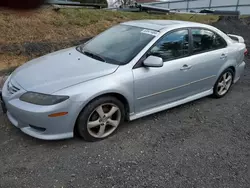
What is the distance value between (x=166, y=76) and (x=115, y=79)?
0.81m

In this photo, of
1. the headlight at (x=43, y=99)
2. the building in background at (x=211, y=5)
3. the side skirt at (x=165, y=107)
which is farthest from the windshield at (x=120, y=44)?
the building in background at (x=211, y=5)

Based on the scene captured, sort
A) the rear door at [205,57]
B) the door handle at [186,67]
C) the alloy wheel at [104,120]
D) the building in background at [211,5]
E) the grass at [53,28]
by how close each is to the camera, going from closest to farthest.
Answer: the alloy wheel at [104,120] < the door handle at [186,67] < the rear door at [205,57] < the grass at [53,28] < the building in background at [211,5]

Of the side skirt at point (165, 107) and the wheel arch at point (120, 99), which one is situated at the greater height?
the wheel arch at point (120, 99)

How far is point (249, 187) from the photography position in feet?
7.80

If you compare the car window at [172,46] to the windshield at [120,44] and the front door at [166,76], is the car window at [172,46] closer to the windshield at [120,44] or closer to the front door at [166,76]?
the front door at [166,76]

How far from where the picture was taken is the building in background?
2477 cm

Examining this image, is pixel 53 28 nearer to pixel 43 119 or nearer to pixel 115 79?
pixel 115 79

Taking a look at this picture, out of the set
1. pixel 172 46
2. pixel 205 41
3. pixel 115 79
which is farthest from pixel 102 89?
pixel 205 41

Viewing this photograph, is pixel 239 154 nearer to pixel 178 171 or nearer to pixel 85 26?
pixel 178 171

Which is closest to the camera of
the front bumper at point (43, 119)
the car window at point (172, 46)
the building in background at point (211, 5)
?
the front bumper at point (43, 119)

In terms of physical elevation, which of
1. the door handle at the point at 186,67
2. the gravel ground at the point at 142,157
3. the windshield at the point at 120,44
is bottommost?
the gravel ground at the point at 142,157

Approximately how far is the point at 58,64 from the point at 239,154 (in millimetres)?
2541

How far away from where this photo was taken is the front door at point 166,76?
3.17 meters

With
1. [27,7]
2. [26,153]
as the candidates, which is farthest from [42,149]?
[27,7]
